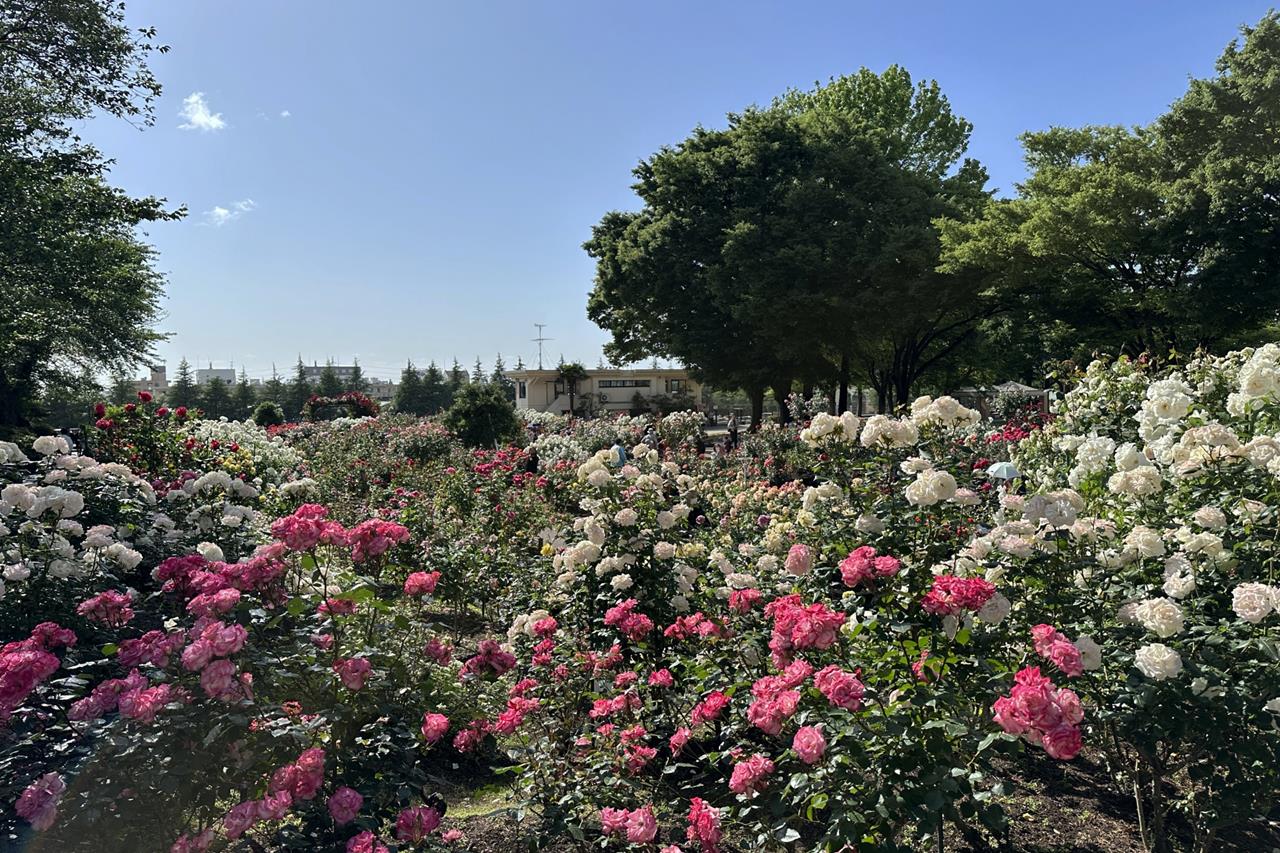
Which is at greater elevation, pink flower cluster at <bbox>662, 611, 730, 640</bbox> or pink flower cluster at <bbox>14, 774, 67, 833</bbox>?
pink flower cluster at <bbox>662, 611, 730, 640</bbox>

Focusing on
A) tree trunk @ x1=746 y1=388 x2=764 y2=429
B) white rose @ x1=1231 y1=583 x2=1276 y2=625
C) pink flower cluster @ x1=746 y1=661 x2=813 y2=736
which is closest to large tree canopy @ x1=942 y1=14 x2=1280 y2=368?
tree trunk @ x1=746 y1=388 x2=764 y2=429

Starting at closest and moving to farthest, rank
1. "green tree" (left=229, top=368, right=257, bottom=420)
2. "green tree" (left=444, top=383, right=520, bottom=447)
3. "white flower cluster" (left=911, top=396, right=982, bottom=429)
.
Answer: "white flower cluster" (left=911, top=396, right=982, bottom=429)
"green tree" (left=444, top=383, right=520, bottom=447)
"green tree" (left=229, top=368, right=257, bottom=420)

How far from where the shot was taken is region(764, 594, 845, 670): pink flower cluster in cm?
206

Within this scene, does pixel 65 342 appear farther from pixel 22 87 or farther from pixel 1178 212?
pixel 1178 212

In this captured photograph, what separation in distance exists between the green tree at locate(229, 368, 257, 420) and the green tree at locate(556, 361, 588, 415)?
1010 inches

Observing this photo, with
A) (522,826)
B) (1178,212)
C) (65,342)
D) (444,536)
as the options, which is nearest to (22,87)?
(65,342)

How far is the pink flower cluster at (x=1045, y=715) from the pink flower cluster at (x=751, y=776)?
2.20 ft

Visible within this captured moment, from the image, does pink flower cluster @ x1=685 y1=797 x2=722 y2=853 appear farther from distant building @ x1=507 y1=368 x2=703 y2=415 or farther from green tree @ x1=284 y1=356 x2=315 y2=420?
green tree @ x1=284 y1=356 x2=315 y2=420

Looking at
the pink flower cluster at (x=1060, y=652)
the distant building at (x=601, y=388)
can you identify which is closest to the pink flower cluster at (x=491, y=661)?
the pink flower cluster at (x=1060, y=652)

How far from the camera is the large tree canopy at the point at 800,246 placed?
18.5 metres

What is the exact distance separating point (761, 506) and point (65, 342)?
2173 cm

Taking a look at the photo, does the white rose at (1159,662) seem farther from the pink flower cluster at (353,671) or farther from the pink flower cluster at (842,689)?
the pink flower cluster at (353,671)

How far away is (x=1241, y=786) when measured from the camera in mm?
2191

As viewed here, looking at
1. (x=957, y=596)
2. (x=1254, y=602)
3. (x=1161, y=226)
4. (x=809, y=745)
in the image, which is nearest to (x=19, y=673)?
(x=809, y=745)
